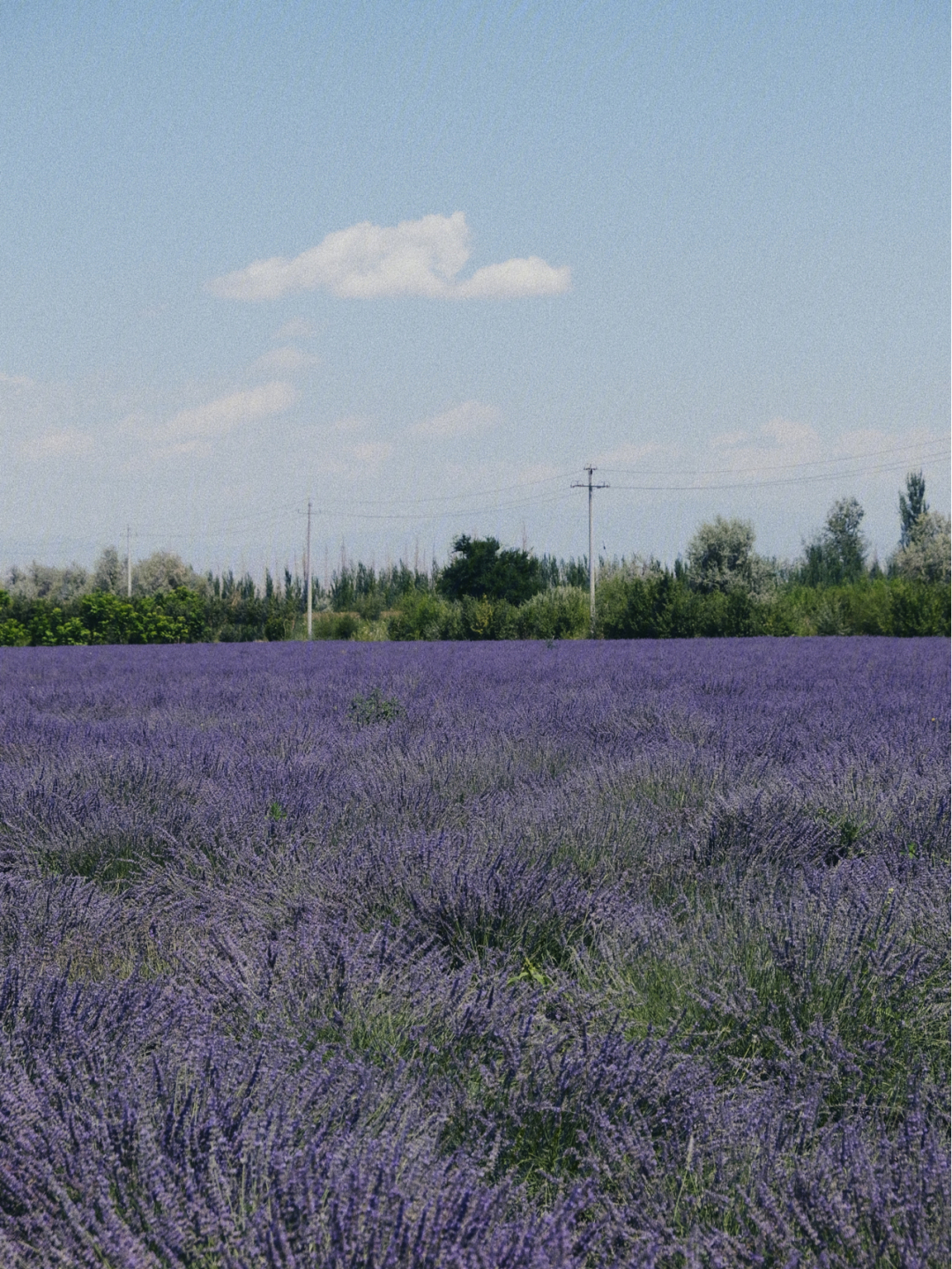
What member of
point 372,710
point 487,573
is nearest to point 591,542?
point 487,573

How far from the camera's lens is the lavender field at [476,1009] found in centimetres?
114

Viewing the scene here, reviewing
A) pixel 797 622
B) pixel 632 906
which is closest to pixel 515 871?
pixel 632 906

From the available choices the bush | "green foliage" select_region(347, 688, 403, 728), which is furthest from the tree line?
"green foliage" select_region(347, 688, 403, 728)

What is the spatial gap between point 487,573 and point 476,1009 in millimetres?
39982

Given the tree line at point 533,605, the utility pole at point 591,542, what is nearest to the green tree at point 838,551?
the tree line at point 533,605

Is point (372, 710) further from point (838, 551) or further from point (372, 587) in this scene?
point (838, 551)

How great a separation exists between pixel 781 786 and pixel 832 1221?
87.2 inches

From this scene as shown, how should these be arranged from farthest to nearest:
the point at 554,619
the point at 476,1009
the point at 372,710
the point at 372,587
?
the point at 372,587 → the point at 554,619 → the point at 372,710 → the point at 476,1009

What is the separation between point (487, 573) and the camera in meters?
41.5

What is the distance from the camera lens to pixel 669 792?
3396mm

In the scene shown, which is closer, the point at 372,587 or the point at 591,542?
the point at 591,542

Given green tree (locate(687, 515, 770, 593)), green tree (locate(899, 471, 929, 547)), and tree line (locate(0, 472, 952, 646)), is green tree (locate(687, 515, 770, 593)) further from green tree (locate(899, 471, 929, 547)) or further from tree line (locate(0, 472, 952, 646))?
green tree (locate(899, 471, 929, 547))

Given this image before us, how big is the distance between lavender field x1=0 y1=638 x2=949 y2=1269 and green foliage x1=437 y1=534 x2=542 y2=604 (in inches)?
1472

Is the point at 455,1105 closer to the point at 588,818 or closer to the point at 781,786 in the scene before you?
the point at 588,818
